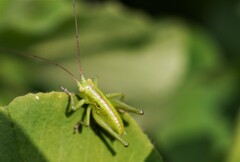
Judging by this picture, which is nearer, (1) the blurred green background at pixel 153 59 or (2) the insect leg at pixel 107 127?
(2) the insect leg at pixel 107 127

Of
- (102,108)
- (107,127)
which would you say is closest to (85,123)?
(107,127)

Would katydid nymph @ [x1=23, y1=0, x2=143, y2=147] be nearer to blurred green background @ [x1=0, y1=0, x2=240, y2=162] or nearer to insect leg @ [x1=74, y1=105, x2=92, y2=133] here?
insect leg @ [x1=74, y1=105, x2=92, y2=133]

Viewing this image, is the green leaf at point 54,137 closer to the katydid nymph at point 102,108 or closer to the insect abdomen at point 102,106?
the katydid nymph at point 102,108

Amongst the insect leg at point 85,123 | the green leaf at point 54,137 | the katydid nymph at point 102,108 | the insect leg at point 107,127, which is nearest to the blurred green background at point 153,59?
the katydid nymph at point 102,108

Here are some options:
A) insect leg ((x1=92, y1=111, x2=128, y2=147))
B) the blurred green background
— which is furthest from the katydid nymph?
the blurred green background

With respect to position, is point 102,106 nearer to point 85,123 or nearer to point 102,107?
point 102,107

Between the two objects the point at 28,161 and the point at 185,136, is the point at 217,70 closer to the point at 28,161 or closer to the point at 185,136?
the point at 185,136
